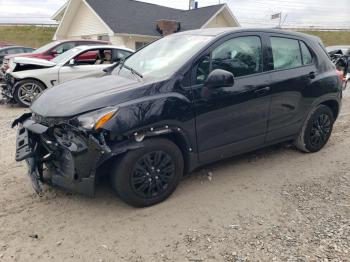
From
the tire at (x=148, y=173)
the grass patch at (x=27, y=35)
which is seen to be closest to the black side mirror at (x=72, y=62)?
the tire at (x=148, y=173)

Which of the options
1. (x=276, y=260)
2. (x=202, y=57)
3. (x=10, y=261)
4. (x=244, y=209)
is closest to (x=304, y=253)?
(x=276, y=260)

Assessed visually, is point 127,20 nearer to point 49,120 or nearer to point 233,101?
point 233,101

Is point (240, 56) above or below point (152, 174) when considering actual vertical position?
above

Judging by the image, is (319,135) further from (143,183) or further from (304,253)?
(143,183)

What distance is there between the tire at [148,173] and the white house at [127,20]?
1998 cm

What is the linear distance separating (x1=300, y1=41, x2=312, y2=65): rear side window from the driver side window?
0.84 metres

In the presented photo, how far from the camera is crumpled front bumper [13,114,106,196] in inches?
125

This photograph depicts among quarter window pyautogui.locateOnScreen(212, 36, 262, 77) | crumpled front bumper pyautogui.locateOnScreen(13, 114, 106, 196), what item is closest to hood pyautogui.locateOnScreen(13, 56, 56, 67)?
crumpled front bumper pyautogui.locateOnScreen(13, 114, 106, 196)

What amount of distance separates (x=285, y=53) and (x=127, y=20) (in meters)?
21.1

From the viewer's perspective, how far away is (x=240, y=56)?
4188mm

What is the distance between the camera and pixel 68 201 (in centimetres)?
377

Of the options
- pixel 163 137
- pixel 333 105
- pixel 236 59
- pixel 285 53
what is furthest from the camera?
pixel 333 105

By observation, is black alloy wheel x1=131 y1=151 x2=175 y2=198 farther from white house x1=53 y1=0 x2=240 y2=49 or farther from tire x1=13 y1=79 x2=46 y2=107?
white house x1=53 y1=0 x2=240 y2=49

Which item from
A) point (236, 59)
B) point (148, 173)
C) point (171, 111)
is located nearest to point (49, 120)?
point (148, 173)
